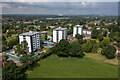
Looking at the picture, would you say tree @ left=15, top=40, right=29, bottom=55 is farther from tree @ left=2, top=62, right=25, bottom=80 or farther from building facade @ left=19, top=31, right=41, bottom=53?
tree @ left=2, top=62, right=25, bottom=80

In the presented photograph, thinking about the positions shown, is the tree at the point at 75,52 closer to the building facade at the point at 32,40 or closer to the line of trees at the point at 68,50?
the line of trees at the point at 68,50

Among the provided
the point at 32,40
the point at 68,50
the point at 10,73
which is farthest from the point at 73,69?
the point at 32,40

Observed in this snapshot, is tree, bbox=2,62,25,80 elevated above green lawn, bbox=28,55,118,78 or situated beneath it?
elevated above

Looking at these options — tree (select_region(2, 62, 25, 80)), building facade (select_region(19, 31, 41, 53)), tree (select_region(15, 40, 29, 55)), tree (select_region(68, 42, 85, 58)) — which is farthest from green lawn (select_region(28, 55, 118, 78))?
building facade (select_region(19, 31, 41, 53))

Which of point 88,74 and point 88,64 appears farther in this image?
point 88,64

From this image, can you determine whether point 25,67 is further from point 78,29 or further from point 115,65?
point 78,29

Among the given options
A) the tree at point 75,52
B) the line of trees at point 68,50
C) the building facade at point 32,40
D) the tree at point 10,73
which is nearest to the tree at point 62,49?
the line of trees at point 68,50

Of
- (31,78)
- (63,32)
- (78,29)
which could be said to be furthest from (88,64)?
(78,29)

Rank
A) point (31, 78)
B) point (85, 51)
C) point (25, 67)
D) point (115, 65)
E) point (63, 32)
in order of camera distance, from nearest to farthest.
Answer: point (31, 78)
point (25, 67)
point (115, 65)
point (85, 51)
point (63, 32)

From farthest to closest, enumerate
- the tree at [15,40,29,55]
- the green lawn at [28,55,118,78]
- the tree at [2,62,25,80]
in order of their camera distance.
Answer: the tree at [15,40,29,55]
the green lawn at [28,55,118,78]
the tree at [2,62,25,80]
